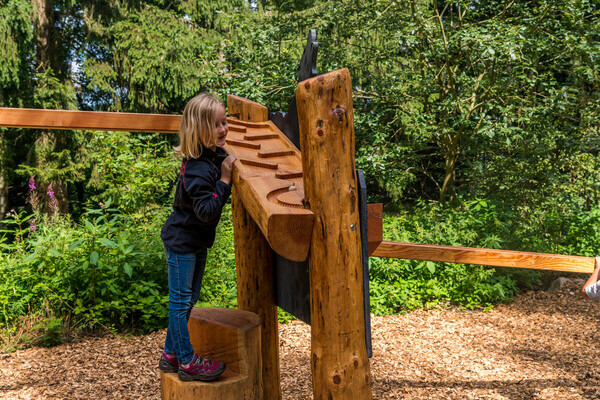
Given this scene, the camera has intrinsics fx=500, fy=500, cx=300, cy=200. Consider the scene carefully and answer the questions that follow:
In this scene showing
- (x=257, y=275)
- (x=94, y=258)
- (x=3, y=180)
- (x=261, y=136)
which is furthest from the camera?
(x=3, y=180)

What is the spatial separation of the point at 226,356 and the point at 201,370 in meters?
0.12

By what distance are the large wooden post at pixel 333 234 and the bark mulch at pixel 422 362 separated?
2043mm

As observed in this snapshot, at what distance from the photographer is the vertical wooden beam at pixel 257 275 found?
2.33 meters

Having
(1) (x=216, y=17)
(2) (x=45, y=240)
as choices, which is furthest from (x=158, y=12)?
(2) (x=45, y=240)

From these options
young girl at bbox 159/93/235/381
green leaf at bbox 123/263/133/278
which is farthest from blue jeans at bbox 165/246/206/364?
green leaf at bbox 123/263/133/278

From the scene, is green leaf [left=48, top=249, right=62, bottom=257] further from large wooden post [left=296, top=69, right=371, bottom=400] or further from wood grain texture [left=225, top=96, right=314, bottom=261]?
large wooden post [left=296, top=69, right=371, bottom=400]

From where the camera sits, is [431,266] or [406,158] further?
[406,158]

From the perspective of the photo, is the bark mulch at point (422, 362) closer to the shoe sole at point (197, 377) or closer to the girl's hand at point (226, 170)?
the shoe sole at point (197, 377)

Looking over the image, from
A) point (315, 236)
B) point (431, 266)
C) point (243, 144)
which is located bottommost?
point (431, 266)

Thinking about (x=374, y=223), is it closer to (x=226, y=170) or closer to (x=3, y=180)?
(x=226, y=170)

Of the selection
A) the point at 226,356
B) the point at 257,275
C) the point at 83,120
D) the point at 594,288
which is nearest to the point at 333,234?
the point at 226,356

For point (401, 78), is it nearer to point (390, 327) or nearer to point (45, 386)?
point (390, 327)

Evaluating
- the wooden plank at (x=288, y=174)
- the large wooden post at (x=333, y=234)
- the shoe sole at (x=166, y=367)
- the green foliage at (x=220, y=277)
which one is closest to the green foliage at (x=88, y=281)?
the green foliage at (x=220, y=277)

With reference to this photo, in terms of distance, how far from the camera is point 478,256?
271cm
